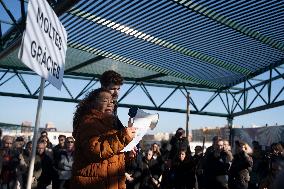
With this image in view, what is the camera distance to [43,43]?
11.8 feet

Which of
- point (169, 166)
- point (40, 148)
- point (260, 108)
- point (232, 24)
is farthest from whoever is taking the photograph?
point (260, 108)

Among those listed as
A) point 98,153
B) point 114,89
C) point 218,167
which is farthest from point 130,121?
point 218,167

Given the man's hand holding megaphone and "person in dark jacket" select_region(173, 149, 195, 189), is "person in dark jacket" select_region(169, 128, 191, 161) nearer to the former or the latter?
"person in dark jacket" select_region(173, 149, 195, 189)

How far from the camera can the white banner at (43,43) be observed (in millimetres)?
3236

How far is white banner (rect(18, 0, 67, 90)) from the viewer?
10.6 ft

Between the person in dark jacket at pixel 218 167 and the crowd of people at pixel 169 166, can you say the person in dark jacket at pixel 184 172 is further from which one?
the person in dark jacket at pixel 218 167

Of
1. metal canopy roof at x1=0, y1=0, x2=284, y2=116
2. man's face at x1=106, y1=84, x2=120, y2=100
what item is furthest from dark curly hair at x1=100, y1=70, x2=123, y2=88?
metal canopy roof at x1=0, y1=0, x2=284, y2=116

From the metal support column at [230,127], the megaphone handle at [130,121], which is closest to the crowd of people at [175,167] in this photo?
the metal support column at [230,127]

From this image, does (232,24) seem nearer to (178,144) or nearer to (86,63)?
(178,144)

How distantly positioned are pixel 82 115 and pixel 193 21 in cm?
626

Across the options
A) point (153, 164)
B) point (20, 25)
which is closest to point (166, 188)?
point (153, 164)

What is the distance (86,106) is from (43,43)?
2.51ft

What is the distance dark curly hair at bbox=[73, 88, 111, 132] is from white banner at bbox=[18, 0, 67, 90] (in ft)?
1.62

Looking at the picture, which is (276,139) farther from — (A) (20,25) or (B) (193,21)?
(A) (20,25)
